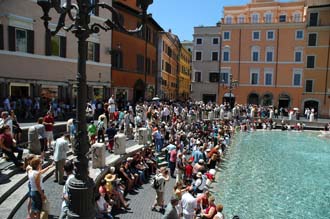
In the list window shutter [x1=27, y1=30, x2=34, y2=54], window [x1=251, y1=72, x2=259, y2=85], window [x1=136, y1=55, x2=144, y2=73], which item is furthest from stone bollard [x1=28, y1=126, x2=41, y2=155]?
window [x1=251, y1=72, x2=259, y2=85]

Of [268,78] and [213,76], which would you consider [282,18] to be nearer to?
[268,78]

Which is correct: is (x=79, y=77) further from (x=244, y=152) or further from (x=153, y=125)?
(x=244, y=152)

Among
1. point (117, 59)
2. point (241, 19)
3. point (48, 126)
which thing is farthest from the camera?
point (241, 19)

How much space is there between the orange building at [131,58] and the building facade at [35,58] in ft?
10.00

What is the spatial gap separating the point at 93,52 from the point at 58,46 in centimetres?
327

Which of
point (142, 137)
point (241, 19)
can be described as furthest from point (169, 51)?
point (142, 137)

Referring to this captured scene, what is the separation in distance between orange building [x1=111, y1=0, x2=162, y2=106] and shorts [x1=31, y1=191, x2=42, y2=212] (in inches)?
759

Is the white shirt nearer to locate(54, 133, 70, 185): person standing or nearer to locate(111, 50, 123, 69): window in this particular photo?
locate(54, 133, 70, 185): person standing

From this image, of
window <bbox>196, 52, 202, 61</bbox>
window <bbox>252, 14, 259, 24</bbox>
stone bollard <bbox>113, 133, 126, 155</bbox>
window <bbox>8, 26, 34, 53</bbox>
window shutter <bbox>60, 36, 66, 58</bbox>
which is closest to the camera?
stone bollard <bbox>113, 133, 126, 155</bbox>

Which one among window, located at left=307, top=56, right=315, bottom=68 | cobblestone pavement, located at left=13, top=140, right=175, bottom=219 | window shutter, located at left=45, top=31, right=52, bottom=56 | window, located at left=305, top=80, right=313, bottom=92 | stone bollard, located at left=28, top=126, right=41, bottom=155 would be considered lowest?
cobblestone pavement, located at left=13, top=140, right=175, bottom=219

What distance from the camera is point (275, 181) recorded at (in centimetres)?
→ 1515

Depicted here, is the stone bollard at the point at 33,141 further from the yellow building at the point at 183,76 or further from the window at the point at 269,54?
the yellow building at the point at 183,76

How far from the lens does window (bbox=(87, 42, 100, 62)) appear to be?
2323 centimetres

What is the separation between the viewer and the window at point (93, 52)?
Answer: 915 inches
